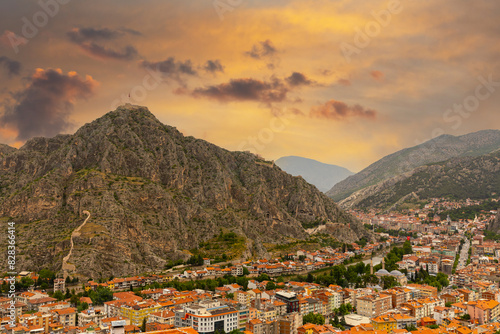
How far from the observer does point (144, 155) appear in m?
105

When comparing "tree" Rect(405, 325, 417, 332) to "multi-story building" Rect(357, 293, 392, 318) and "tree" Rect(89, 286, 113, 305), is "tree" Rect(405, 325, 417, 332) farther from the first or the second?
"tree" Rect(89, 286, 113, 305)

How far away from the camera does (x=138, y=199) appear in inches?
3652

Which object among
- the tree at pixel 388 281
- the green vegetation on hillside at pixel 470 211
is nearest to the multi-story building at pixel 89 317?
the tree at pixel 388 281

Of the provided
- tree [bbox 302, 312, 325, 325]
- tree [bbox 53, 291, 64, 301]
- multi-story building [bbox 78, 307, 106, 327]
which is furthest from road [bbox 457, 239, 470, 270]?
tree [bbox 53, 291, 64, 301]

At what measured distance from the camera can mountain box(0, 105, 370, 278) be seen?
78.1 meters

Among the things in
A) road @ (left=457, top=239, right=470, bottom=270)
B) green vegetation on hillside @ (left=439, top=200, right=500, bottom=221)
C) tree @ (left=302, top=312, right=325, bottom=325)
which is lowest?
tree @ (left=302, top=312, right=325, bottom=325)

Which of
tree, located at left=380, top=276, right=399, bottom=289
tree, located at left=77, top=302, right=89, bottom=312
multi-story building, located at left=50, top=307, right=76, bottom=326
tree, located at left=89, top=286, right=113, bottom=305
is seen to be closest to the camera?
multi-story building, located at left=50, top=307, right=76, bottom=326

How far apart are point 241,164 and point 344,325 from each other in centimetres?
8286

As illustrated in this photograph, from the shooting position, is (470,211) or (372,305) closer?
(372,305)

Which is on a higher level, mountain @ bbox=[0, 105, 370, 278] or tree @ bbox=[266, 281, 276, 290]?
mountain @ bbox=[0, 105, 370, 278]

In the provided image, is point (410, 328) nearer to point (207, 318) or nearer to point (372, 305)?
point (372, 305)

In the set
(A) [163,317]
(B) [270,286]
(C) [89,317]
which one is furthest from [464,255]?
(C) [89,317]

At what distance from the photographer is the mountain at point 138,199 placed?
7806 centimetres

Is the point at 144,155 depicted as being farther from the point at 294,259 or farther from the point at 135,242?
the point at 294,259
